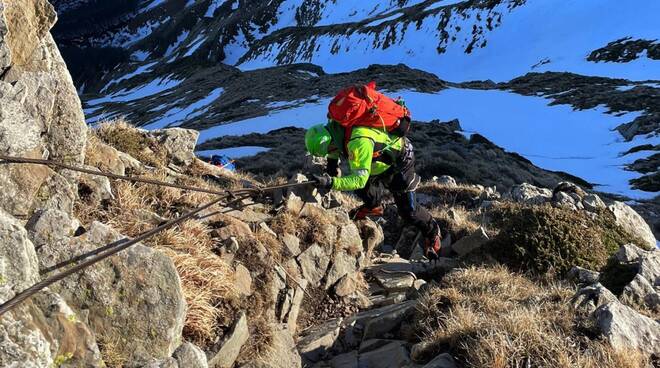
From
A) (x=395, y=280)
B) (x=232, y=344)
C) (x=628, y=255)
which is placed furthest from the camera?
(x=395, y=280)

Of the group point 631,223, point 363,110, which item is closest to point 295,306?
point 363,110

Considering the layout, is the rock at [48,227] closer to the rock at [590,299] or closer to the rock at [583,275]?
the rock at [590,299]

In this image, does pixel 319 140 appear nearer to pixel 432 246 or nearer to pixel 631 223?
pixel 432 246

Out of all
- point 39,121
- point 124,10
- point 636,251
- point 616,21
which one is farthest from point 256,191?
point 124,10

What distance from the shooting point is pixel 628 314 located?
445 cm

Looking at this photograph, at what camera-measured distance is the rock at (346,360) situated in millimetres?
4946

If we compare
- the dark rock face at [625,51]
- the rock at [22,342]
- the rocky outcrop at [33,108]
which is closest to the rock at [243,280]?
the rocky outcrop at [33,108]

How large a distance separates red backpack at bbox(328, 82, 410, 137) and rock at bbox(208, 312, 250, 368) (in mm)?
2416

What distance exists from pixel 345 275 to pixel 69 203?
335 cm

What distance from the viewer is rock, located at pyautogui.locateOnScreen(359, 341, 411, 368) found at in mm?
4633

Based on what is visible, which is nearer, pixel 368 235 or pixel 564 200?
pixel 368 235

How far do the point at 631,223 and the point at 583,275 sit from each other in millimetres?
3324

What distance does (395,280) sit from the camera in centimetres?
712

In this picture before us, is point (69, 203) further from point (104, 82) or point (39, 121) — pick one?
point (104, 82)
